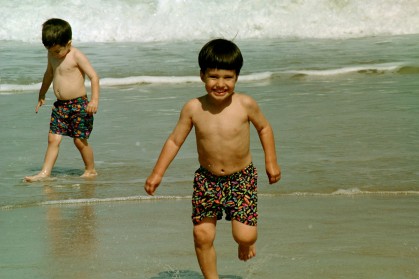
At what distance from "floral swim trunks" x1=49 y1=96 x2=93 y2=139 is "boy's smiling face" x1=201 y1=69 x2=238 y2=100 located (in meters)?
3.14

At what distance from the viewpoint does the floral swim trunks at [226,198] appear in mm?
3924

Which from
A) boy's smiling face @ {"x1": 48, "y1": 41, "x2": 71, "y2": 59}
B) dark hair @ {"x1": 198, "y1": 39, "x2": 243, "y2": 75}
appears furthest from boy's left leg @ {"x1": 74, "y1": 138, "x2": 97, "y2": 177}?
dark hair @ {"x1": 198, "y1": 39, "x2": 243, "y2": 75}

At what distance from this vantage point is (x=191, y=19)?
62.1ft

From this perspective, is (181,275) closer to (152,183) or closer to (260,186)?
(152,183)

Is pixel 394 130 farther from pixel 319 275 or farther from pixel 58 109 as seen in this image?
pixel 319 275

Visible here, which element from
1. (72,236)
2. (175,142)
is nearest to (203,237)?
(175,142)

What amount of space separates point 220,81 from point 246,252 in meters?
0.74

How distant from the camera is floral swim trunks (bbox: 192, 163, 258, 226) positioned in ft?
12.9

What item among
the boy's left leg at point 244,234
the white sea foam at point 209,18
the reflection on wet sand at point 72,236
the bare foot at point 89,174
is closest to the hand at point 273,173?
the boy's left leg at point 244,234

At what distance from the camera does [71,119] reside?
22.7 ft

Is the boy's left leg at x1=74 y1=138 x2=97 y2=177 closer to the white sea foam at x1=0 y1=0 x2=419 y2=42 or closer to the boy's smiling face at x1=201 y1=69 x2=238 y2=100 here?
the boy's smiling face at x1=201 y1=69 x2=238 y2=100

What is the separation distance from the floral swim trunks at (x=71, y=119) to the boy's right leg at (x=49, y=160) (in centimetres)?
6

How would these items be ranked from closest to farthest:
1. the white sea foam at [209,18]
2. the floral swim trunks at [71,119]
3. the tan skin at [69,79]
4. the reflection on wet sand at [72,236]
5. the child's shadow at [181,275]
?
the child's shadow at [181,275] → the reflection on wet sand at [72,236] → the tan skin at [69,79] → the floral swim trunks at [71,119] → the white sea foam at [209,18]

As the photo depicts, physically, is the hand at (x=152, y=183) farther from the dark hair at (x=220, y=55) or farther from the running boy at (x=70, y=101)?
the running boy at (x=70, y=101)
